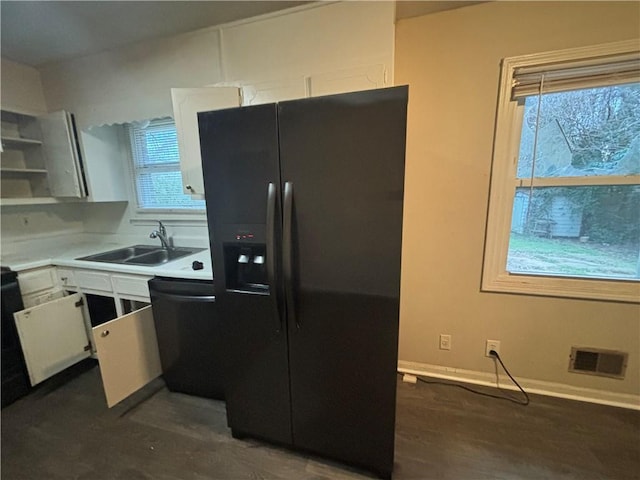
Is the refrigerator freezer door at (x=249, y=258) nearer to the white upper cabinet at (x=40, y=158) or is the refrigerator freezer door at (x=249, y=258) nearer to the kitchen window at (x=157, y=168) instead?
the kitchen window at (x=157, y=168)

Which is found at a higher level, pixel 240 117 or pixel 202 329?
pixel 240 117

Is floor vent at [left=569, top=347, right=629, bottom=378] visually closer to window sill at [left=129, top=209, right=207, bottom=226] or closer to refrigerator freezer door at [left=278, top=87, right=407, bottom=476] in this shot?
refrigerator freezer door at [left=278, top=87, right=407, bottom=476]

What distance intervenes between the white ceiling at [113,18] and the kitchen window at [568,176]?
28.5 inches

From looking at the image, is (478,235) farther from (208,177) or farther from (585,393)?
(208,177)

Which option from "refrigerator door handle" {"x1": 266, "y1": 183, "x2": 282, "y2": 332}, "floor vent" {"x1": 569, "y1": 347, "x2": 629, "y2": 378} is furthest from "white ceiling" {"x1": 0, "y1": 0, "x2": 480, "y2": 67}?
"floor vent" {"x1": 569, "y1": 347, "x2": 629, "y2": 378}

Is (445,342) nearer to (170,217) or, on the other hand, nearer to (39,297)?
(170,217)

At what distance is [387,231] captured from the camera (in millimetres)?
1152

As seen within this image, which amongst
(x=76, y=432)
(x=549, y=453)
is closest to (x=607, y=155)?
(x=549, y=453)

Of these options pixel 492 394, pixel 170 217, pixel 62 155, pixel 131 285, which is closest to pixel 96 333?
pixel 131 285

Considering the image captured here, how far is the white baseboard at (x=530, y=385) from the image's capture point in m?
1.81

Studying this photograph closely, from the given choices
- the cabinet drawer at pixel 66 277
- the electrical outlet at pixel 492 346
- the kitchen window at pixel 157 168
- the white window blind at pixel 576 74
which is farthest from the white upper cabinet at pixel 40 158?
the electrical outlet at pixel 492 346

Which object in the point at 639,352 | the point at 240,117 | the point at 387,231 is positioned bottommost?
the point at 639,352

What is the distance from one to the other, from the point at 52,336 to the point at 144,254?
2.62 ft

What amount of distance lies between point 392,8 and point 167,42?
4.84ft
